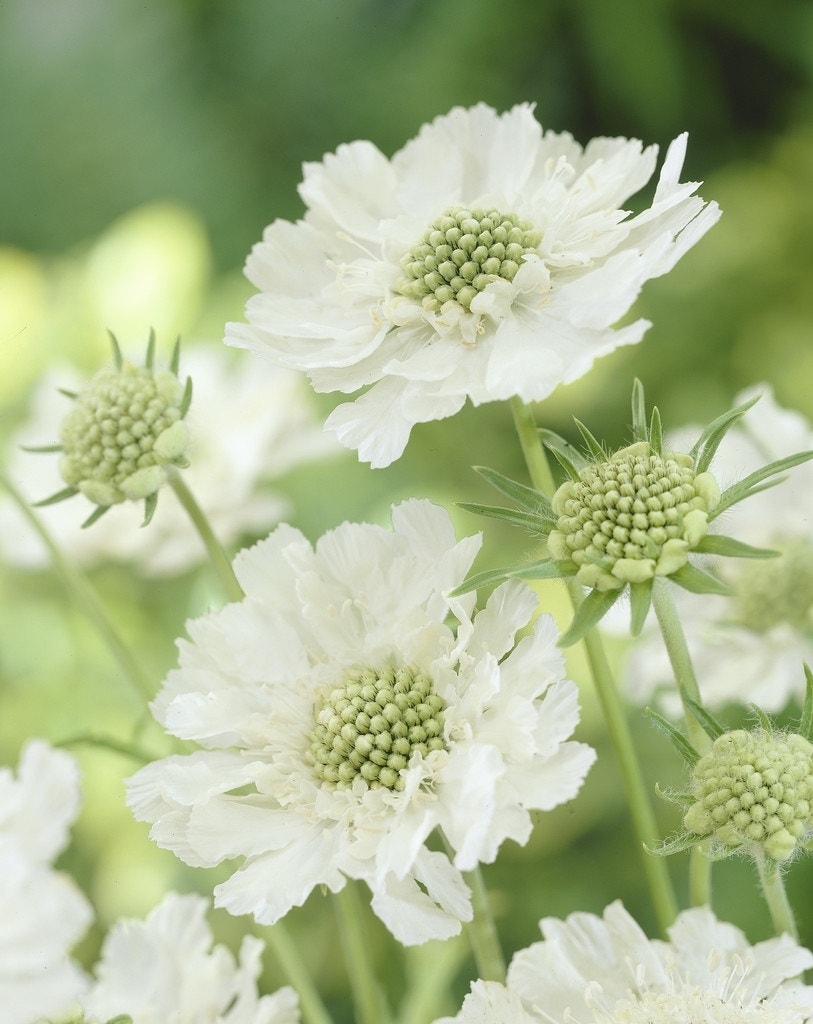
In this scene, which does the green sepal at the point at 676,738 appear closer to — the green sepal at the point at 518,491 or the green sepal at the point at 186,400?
the green sepal at the point at 518,491

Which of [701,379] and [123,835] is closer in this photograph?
[123,835]

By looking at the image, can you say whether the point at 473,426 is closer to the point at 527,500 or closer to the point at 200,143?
the point at 200,143

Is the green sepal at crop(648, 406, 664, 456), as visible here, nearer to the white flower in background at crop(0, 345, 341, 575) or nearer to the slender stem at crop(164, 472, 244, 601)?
the slender stem at crop(164, 472, 244, 601)

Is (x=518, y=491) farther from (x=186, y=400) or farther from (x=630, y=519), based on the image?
(x=186, y=400)

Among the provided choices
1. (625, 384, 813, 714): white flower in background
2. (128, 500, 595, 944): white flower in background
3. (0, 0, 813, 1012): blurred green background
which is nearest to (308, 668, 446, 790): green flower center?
(128, 500, 595, 944): white flower in background

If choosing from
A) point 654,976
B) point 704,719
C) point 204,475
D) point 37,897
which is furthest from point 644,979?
point 204,475

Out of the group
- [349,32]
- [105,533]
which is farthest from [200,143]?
[105,533]
